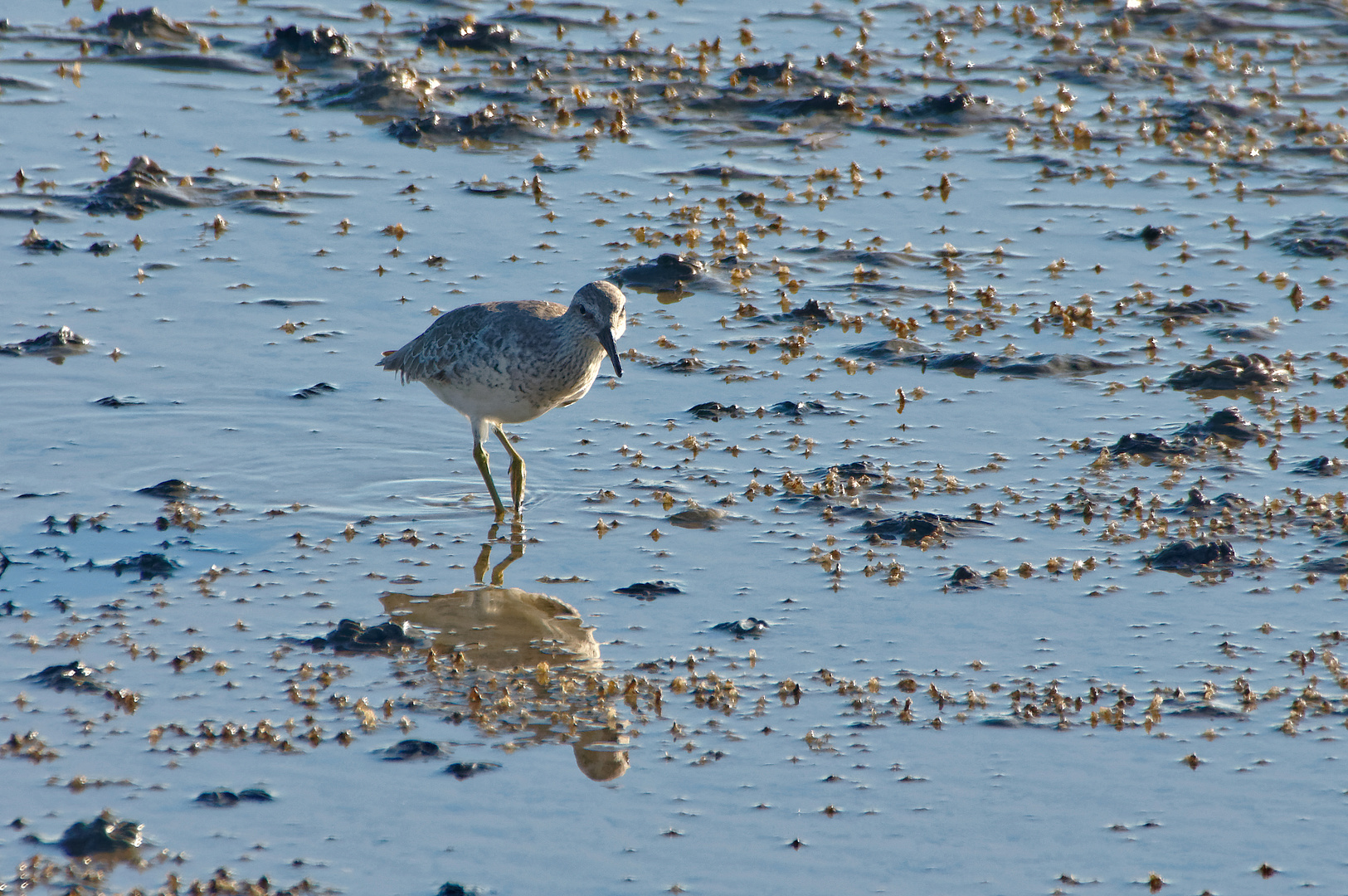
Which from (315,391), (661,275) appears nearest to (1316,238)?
(661,275)

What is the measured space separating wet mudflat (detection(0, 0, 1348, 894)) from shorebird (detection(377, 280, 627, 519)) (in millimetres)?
582

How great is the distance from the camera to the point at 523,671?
25.1 ft

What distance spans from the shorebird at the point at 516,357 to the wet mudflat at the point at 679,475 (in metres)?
0.58

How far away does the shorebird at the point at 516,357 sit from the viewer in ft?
29.8

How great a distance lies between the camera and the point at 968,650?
7855 millimetres

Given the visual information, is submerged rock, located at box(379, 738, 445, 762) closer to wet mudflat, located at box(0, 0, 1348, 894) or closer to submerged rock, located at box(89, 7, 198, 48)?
wet mudflat, located at box(0, 0, 1348, 894)

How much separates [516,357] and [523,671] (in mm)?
2172

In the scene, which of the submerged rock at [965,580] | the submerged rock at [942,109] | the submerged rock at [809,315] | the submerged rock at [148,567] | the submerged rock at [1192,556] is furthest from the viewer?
the submerged rock at [942,109]

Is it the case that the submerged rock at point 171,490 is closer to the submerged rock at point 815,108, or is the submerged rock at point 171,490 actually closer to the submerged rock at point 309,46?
the submerged rock at point 815,108

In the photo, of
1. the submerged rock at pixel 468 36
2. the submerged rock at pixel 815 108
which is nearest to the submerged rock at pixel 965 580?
the submerged rock at pixel 815 108

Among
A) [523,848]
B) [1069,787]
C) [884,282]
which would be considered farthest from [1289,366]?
[523,848]

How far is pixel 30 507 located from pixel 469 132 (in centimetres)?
786

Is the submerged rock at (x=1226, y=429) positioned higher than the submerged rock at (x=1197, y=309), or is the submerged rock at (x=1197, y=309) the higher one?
the submerged rock at (x=1197, y=309)

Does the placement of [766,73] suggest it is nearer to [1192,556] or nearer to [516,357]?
[516,357]
